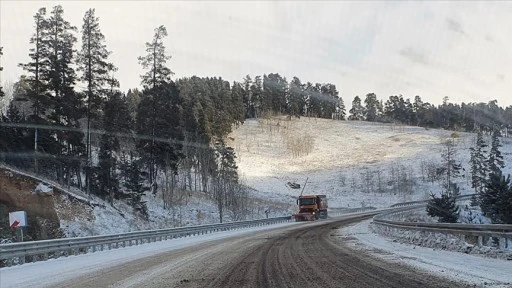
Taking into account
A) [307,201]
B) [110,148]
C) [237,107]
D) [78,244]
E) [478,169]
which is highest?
[237,107]

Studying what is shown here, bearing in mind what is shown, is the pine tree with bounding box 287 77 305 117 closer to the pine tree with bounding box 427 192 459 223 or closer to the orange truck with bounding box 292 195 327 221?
the orange truck with bounding box 292 195 327 221

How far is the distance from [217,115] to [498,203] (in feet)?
260

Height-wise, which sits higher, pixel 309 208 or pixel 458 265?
pixel 458 265

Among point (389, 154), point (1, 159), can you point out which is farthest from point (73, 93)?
point (389, 154)

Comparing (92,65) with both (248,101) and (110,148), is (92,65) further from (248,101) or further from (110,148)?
(248,101)

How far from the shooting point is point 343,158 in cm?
13612

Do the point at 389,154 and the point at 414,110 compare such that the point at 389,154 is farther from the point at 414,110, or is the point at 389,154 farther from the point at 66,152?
the point at 66,152

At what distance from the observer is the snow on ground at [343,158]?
110 metres

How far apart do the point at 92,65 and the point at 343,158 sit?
103867 mm

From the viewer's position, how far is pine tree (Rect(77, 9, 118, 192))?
133 ft

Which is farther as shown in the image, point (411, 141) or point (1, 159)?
point (411, 141)

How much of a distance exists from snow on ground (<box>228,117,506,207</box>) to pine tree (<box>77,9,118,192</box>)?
188ft

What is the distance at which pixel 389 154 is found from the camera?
13788cm

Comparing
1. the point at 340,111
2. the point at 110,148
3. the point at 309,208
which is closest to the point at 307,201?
the point at 309,208
